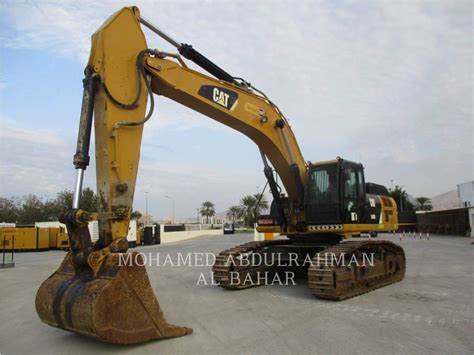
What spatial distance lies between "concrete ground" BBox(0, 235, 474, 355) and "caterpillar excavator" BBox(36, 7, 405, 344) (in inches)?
19.1

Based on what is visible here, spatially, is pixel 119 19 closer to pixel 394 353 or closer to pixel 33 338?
pixel 33 338

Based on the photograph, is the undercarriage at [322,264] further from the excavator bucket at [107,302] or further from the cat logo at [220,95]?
the excavator bucket at [107,302]

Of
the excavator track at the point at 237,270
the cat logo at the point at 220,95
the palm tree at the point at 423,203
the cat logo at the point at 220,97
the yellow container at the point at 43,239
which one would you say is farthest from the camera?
the palm tree at the point at 423,203

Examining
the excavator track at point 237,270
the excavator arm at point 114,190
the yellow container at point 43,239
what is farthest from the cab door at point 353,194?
the yellow container at point 43,239

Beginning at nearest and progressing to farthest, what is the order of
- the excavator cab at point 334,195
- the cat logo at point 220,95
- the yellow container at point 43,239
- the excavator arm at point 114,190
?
the excavator arm at point 114,190, the cat logo at point 220,95, the excavator cab at point 334,195, the yellow container at point 43,239

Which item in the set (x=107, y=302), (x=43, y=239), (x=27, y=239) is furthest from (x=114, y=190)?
(x=43, y=239)

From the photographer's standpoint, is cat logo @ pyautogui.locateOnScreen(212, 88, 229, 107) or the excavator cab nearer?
cat logo @ pyautogui.locateOnScreen(212, 88, 229, 107)

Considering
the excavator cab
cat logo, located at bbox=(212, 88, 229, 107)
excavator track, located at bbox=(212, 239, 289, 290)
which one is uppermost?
cat logo, located at bbox=(212, 88, 229, 107)

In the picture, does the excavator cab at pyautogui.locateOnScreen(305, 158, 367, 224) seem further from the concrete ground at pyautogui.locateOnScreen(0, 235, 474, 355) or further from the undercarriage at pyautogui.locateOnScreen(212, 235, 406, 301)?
the concrete ground at pyautogui.locateOnScreen(0, 235, 474, 355)

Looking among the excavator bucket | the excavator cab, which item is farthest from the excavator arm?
the excavator cab

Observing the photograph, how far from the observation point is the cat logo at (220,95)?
7.71 m

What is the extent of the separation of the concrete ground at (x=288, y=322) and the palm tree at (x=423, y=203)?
2812 inches

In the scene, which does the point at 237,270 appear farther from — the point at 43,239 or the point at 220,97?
the point at 43,239

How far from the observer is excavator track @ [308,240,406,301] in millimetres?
8445
